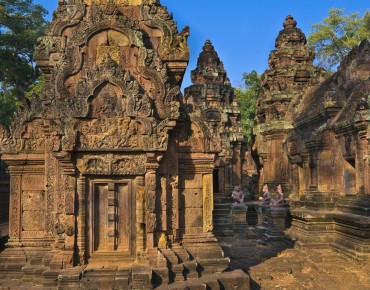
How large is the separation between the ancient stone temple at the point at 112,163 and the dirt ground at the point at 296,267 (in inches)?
87.2

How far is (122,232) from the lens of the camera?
7348 mm

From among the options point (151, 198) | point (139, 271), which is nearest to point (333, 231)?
point (151, 198)

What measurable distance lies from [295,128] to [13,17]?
1888cm

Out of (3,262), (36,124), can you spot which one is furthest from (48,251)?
(36,124)

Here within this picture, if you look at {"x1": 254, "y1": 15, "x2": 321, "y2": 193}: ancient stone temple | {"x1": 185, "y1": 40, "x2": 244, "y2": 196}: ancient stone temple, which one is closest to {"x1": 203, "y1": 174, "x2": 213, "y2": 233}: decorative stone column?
{"x1": 185, "y1": 40, "x2": 244, "y2": 196}: ancient stone temple

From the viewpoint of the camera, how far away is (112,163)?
7.13 meters

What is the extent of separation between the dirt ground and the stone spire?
533 inches

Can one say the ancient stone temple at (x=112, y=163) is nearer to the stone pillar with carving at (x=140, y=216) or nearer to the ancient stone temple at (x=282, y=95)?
the stone pillar with carving at (x=140, y=216)

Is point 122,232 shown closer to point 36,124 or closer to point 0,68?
point 36,124

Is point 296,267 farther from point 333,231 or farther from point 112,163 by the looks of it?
point 112,163

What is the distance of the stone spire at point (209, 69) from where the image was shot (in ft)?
80.9

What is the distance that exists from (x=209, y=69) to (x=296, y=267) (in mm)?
16621

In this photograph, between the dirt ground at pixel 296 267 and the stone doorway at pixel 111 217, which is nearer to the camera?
the stone doorway at pixel 111 217

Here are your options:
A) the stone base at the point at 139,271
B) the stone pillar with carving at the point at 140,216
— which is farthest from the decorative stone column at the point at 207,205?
the stone pillar with carving at the point at 140,216
